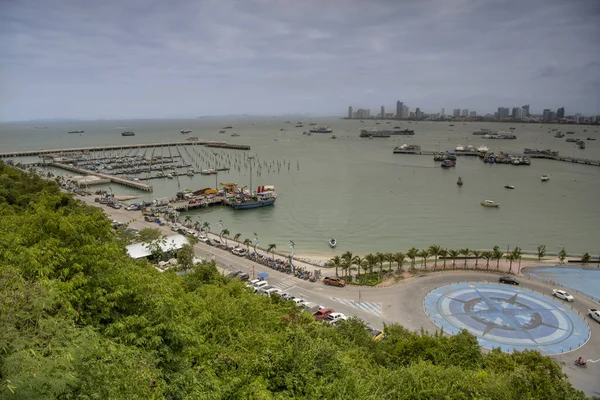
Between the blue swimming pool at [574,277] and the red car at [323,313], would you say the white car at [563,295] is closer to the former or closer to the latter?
the blue swimming pool at [574,277]

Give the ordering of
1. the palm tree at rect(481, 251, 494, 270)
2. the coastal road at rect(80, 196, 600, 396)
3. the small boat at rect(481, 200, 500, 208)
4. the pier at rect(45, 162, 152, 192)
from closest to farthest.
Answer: the coastal road at rect(80, 196, 600, 396) < the palm tree at rect(481, 251, 494, 270) < the small boat at rect(481, 200, 500, 208) < the pier at rect(45, 162, 152, 192)

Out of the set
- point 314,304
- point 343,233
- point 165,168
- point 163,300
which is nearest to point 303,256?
point 343,233

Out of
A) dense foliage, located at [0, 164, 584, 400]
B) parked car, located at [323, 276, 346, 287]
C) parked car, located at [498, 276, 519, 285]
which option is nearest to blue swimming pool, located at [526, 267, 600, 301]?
parked car, located at [498, 276, 519, 285]

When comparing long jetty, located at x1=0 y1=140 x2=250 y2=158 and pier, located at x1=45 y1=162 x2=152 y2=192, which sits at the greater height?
long jetty, located at x1=0 y1=140 x2=250 y2=158

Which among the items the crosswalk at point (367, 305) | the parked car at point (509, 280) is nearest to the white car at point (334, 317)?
the crosswalk at point (367, 305)

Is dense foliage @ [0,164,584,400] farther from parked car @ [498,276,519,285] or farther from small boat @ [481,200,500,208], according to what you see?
small boat @ [481,200,500,208]

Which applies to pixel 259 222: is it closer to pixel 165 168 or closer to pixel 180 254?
pixel 180 254
